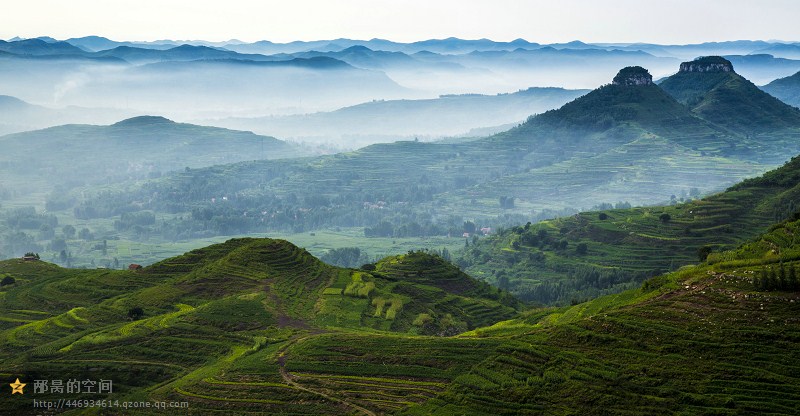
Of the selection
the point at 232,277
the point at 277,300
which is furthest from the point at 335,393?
the point at 232,277

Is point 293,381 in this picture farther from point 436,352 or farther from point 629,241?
point 629,241

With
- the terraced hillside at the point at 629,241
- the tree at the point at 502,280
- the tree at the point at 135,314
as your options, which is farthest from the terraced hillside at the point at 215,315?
the tree at the point at 502,280

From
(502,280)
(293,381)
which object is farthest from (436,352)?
(502,280)

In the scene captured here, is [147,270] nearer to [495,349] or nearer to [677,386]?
[495,349]

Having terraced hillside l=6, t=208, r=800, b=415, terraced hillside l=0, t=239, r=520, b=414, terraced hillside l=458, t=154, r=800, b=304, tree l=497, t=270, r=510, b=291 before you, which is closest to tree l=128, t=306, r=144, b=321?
terraced hillside l=0, t=239, r=520, b=414

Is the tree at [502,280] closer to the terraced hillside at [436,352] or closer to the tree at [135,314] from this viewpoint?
the terraced hillside at [436,352]

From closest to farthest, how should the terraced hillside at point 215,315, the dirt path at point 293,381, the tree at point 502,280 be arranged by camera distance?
the dirt path at point 293,381, the terraced hillside at point 215,315, the tree at point 502,280
